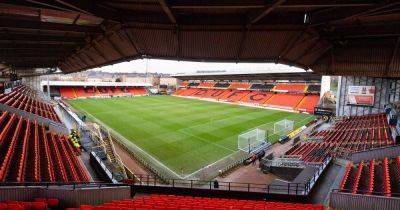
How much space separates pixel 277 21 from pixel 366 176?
8.01 m

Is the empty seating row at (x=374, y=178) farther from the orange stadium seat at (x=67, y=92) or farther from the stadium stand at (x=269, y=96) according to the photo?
the orange stadium seat at (x=67, y=92)

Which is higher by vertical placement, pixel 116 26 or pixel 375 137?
pixel 116 26

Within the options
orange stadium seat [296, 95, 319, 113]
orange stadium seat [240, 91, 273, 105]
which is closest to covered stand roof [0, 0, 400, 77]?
orange stadium seat [296, 95, 319, 113]

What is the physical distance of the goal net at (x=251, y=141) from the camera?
20453mm

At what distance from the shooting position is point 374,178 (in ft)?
35.0

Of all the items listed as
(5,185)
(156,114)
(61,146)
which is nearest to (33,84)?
(156,114)

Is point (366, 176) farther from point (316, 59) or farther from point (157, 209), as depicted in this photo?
point (157, 209)

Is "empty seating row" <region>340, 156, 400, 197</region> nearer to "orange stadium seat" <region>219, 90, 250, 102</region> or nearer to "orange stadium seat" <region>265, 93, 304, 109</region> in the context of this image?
"orange stadium seat" <region>265, 93, 304, 109</region>

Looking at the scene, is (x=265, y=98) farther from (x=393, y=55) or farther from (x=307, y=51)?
(x=307, y=51)

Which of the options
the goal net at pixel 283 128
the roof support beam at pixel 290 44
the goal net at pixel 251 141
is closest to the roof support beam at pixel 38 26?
the roof support beam at pixel 290 44

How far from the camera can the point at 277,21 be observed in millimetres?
7914

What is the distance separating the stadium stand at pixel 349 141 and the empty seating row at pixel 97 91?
50130 millimetres

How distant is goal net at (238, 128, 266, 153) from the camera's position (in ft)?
67.1

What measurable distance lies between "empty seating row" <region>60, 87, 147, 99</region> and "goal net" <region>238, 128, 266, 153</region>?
44980 millimetres
